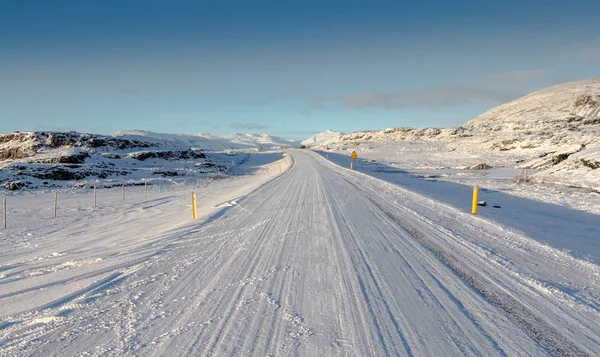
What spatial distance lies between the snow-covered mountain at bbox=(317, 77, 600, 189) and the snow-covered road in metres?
19.3

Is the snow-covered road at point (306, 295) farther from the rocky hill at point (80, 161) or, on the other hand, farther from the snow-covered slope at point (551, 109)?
the snow-covered slope at point (551, 109)

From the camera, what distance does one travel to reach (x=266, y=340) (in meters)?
4.12

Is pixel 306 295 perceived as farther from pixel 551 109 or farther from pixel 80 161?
pixel 551 109

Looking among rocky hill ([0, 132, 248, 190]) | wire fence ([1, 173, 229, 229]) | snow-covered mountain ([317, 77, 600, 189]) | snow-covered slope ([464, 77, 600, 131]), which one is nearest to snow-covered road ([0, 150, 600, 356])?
wire fence ([1, 173, 229, 229])

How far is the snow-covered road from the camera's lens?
411cm

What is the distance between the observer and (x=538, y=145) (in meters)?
54.3

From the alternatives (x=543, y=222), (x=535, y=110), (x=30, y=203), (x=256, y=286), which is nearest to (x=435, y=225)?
(x=543, y=222)

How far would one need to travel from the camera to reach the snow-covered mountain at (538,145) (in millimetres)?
24864

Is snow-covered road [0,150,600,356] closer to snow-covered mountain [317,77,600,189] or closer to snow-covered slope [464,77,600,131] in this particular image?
snow-covered mountain [317,77,600,189]

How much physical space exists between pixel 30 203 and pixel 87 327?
21429 millimetres

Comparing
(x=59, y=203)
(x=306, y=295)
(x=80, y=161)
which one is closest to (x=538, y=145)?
(x=306, y=295)

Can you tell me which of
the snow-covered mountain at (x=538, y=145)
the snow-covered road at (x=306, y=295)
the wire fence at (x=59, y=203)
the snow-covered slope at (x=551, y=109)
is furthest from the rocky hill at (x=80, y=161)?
the snow-covered slope at (x=551, y=109)

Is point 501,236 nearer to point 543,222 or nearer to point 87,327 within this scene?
point 543,222

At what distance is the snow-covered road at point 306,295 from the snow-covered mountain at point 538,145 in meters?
19.3
